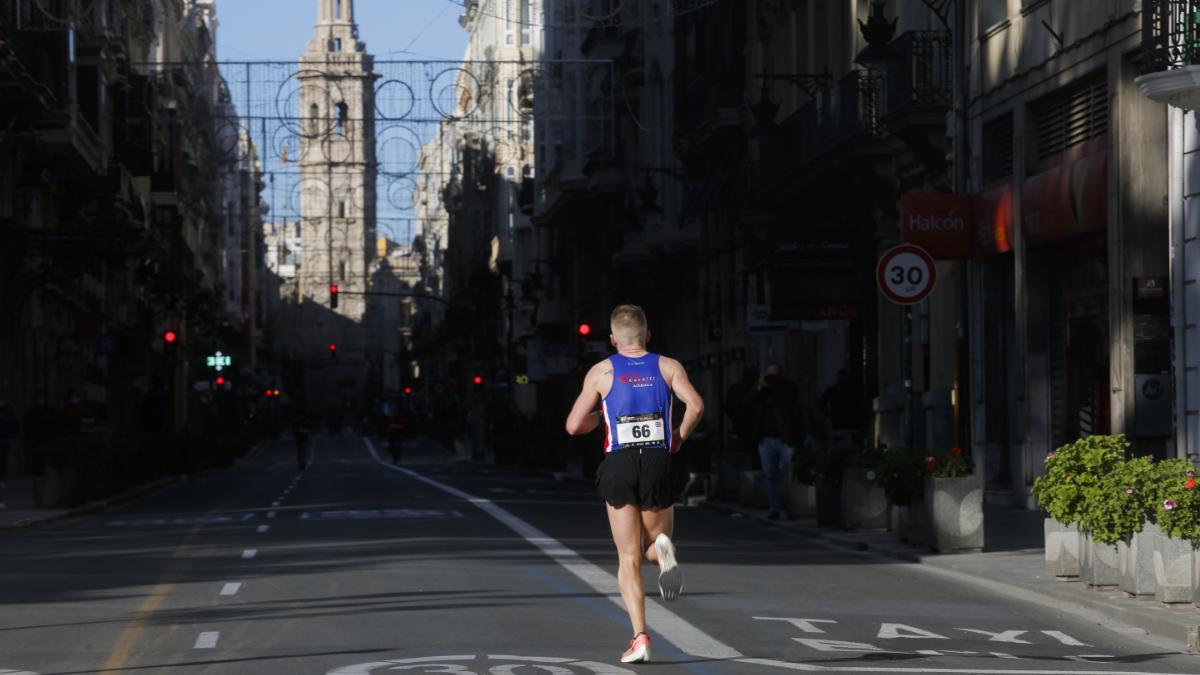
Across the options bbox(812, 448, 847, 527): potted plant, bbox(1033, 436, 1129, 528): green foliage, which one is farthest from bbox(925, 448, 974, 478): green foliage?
bbox(812, 448, 847, 527): potted plant

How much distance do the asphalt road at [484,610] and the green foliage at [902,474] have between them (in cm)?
71

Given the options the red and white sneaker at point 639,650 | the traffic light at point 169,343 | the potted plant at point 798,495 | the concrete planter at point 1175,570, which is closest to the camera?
the red and white sneaker at point 639,650

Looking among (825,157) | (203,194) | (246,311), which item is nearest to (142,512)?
(825,157)

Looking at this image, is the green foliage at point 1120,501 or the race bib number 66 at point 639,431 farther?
the green foliage at point 1120,501

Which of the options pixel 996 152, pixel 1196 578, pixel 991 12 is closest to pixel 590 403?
pixel 1196 578

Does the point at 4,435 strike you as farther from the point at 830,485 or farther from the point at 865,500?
the point at 865,500

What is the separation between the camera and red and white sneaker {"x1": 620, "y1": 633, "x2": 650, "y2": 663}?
11891mm

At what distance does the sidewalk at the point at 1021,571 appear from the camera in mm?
14508

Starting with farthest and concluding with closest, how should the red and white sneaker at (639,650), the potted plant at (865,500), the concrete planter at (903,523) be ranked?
the potted plant at (865,500)
the concrete planter at (903,523)
the red and white sneaker at (639,650)

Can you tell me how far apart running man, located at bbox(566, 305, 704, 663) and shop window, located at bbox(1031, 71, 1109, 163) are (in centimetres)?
1536

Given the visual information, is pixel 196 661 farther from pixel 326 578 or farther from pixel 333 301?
pixel 333 301

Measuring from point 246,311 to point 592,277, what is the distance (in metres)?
93.2

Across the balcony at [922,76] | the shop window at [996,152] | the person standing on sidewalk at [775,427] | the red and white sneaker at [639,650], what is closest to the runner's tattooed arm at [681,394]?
the red and white sneaker at [639,650]

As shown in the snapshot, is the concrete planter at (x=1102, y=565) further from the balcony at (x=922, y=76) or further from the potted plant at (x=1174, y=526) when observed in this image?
the balcony at (x=922, y=76)
